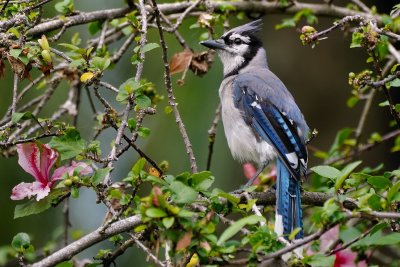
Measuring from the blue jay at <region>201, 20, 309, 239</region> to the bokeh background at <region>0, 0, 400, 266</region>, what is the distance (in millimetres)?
276

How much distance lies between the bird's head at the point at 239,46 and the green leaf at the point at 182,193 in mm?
2073

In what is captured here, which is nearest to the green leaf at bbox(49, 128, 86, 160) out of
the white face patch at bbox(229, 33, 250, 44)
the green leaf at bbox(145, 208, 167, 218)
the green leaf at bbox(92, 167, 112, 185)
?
the green leaf at bbox(92, 167, 112, 185)

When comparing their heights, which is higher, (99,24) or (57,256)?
(99,24)

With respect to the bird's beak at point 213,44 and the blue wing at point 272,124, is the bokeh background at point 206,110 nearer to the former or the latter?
the bird's beak at point 213,44

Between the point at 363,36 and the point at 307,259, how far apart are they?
35.7 inches

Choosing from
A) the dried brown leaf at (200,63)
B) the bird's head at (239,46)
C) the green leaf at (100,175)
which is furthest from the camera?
the bird's head at (239,46)

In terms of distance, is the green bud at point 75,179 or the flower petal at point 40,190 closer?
the green bud at point 75,179

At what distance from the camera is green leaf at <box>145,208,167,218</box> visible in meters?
1.83

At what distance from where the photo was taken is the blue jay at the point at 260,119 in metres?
3.08

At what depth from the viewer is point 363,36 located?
2492 millimetres

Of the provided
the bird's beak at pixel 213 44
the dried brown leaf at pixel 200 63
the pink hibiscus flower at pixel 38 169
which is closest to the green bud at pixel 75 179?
the pink hibiscus flower at pixel 38 169

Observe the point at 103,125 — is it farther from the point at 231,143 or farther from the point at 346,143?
the point at 346,143

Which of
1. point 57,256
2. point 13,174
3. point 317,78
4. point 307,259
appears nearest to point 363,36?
point 307,259

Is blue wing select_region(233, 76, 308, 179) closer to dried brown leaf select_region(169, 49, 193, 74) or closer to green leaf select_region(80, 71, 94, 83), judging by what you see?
dried brown leaf select_region(169, 49, 193, 74)
